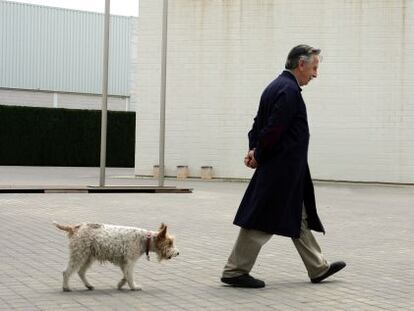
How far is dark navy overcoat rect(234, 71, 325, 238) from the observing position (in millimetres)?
6004

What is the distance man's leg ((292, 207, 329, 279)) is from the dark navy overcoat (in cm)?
22

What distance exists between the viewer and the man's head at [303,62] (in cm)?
628

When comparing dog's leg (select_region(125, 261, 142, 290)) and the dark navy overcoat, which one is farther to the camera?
the dark navy overcoat

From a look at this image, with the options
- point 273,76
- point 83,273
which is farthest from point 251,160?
point 273,76

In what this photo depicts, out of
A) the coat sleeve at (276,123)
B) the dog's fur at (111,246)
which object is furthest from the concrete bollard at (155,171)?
the dog's fur at (111,246)

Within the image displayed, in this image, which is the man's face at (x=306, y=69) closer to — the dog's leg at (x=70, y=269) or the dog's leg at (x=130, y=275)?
the dog's leg at (x=130, y=275)

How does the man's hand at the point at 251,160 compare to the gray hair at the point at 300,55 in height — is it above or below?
below

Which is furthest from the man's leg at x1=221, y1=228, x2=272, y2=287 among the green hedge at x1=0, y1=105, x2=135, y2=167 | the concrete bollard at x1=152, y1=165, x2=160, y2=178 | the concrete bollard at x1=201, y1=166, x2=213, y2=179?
the green hedge at x1=0, y1=105, x2=135, y2=167

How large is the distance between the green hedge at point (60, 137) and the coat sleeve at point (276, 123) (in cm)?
2775

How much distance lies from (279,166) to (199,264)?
5.77 feet

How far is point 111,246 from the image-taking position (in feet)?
18.5

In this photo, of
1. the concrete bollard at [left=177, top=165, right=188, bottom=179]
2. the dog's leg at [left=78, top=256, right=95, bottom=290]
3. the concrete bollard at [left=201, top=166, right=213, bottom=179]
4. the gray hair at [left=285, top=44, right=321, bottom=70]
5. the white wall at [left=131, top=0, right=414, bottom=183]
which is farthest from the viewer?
the concrete bollard at [left=177, top=165, right=188, bottom=179]

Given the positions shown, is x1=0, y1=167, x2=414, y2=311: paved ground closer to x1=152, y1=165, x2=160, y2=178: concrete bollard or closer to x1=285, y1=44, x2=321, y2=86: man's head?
x1=285, y1=44, x2=321, y2=86: man's head

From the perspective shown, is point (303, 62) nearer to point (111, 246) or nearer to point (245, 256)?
point (245, 256)
